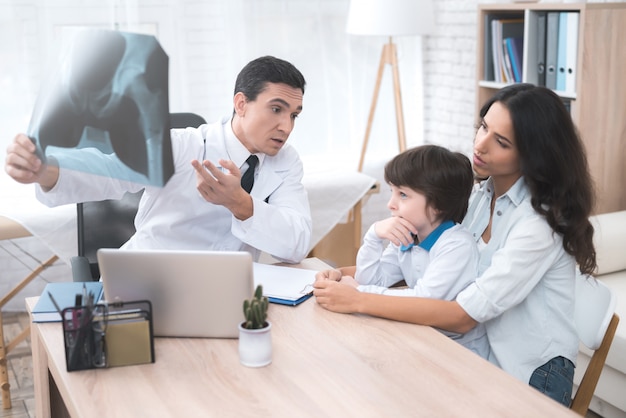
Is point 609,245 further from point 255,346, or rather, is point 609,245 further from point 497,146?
point 255,346

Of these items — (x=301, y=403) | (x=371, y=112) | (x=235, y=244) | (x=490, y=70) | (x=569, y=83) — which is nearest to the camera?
(x=301, y=403)

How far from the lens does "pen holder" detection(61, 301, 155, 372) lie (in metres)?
1.45

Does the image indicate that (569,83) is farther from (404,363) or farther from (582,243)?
(404,363)

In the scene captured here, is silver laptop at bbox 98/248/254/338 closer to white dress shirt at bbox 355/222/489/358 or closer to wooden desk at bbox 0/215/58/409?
white dress shirt at bbox 355/222/489/358

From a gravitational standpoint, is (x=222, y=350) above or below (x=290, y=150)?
below

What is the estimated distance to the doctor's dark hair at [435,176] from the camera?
5.59 ft

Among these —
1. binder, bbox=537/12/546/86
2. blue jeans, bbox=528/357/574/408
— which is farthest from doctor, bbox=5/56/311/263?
binder, bbox=537/12/546/86

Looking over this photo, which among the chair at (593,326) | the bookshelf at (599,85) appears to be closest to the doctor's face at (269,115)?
the chair at (593,326)

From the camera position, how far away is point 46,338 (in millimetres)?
1598

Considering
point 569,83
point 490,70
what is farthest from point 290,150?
point 490,70

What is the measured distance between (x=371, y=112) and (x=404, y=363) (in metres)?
2.79

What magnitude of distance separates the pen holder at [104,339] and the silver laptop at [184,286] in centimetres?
8

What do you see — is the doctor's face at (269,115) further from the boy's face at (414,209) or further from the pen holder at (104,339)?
the pen holder at (104,339)

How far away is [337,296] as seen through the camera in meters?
1.70
